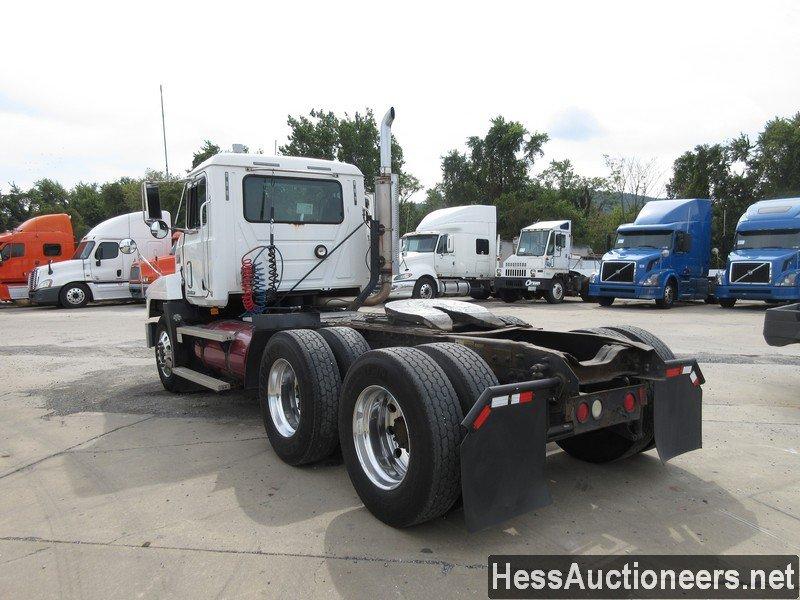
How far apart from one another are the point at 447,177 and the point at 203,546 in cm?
4668

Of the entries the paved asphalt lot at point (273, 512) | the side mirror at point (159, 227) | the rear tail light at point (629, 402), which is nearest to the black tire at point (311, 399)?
the paved asphalt lot at point (273, 512)

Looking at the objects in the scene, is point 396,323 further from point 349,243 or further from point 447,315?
point 349,243

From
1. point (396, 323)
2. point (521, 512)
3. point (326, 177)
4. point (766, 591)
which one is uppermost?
point (326, 177)

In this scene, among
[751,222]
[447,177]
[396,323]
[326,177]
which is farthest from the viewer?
[447,177]

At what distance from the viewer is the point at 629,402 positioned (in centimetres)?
353

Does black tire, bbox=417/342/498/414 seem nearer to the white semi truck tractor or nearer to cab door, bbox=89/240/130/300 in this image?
the white semi truck tractor

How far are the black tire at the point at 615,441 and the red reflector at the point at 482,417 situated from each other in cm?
144

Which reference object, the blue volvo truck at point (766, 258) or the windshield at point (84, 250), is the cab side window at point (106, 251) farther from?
the blue volvo truck at point (766, 258)

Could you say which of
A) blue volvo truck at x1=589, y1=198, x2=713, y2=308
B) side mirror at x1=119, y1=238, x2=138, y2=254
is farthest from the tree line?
side mirror at x1=119, y1=238, x2=138, y2=254

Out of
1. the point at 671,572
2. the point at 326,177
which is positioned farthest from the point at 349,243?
the point at 671,572

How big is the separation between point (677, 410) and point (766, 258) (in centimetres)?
1618

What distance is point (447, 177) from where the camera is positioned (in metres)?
48.2

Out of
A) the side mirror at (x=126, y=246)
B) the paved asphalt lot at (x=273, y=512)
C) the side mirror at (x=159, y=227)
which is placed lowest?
the paved asphalt lot at (x=273, y=512)

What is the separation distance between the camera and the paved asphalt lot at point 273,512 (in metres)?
2.89
